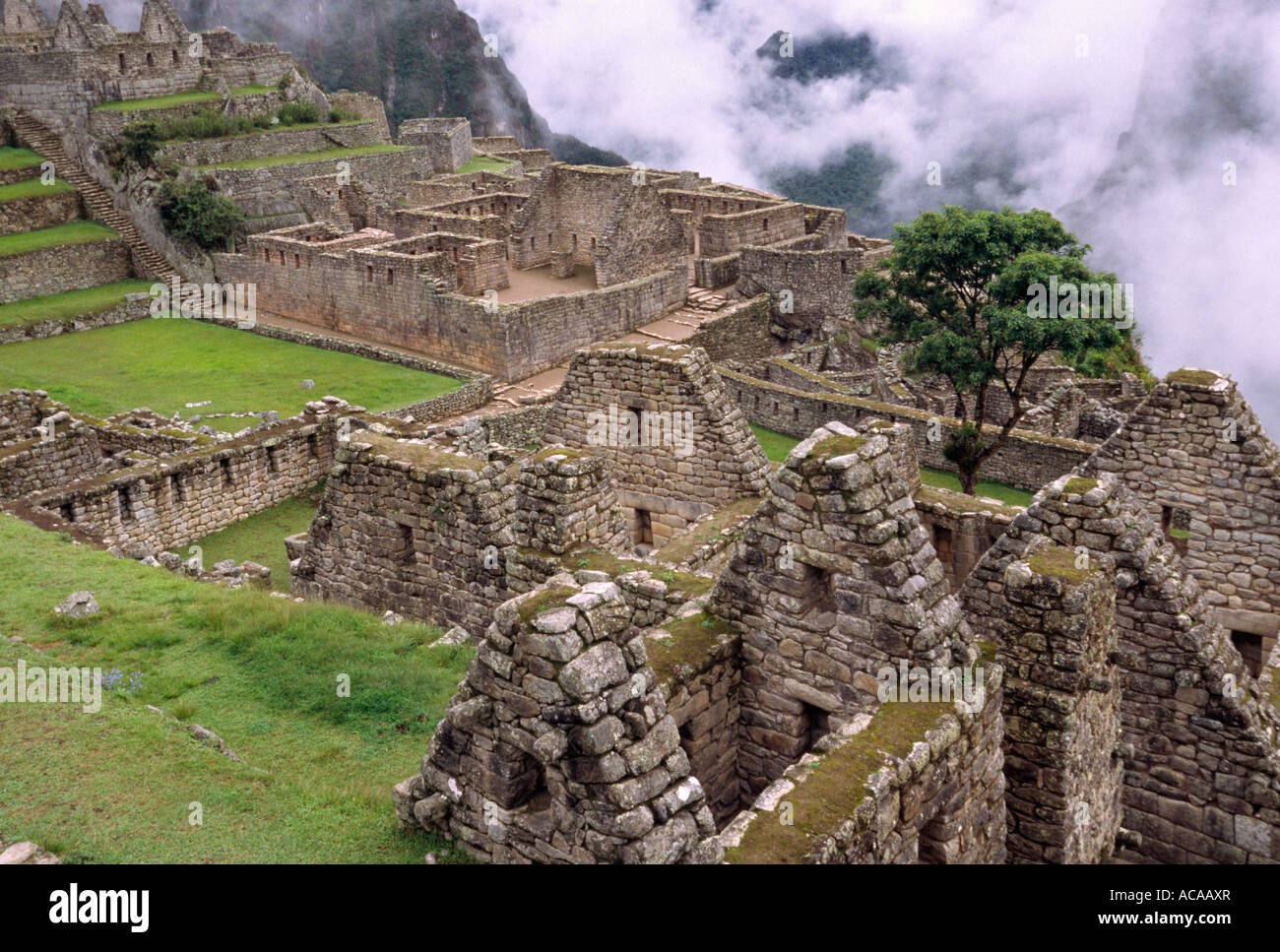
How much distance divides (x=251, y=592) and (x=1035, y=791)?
7476 mm

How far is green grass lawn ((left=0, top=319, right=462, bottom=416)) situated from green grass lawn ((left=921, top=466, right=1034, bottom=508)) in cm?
1101

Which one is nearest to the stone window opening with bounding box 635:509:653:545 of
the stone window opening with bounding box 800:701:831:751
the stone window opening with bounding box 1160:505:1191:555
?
the stone window opening with bounding box 800:701:831:751

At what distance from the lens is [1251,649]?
32.7ft

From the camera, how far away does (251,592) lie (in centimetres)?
1100

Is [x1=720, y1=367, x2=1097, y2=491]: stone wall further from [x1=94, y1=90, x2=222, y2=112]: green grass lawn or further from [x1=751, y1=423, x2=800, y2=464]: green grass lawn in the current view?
[x1=94, y1=90, x2=222, y2=112]: green grass lawn

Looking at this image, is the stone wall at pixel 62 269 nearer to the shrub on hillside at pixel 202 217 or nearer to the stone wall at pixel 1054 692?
the shrub on hillside at pixel 202 217

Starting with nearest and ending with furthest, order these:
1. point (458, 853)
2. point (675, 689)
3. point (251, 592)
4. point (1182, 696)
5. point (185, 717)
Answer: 1. point (458, 853)
2. point (675, 689)
3. point (1182, 696)
4. point (185, 717)
5. point (251, 592)

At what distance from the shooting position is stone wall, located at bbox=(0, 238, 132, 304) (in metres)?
33.9

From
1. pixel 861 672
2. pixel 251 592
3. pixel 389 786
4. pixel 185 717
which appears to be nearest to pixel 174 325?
pixel 251 592

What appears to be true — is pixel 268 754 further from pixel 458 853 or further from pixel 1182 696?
pixel 1182 696

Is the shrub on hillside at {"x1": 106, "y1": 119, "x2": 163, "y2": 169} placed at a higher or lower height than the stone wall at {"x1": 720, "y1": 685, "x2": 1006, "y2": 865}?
higher

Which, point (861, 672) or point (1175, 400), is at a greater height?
point (1175, 400)

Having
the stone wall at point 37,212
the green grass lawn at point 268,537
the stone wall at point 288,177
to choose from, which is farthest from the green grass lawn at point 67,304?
the green grass lawn at point 268,537

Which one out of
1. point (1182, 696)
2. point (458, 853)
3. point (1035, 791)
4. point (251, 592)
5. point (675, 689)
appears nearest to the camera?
point (458, 853)
